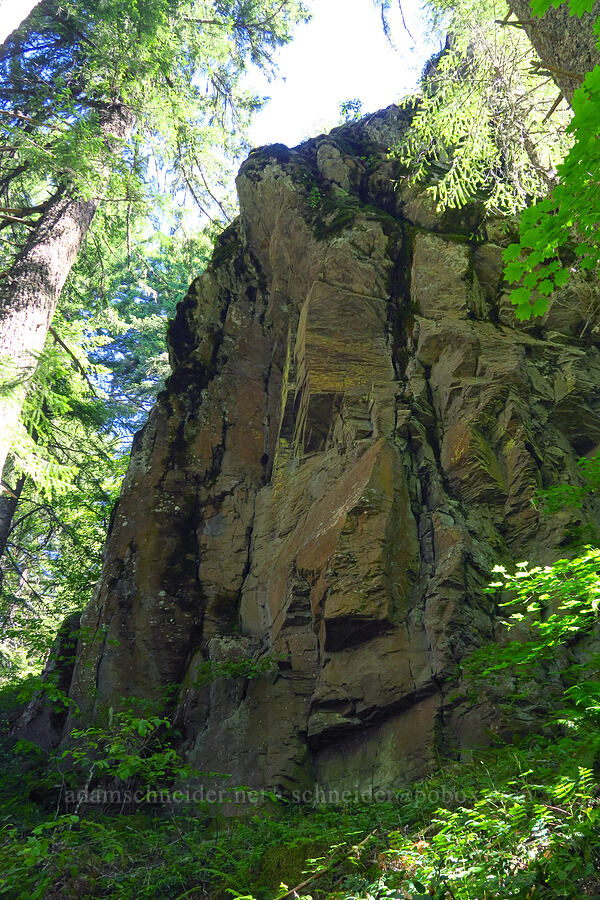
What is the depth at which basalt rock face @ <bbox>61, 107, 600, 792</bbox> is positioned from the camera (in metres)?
6.77

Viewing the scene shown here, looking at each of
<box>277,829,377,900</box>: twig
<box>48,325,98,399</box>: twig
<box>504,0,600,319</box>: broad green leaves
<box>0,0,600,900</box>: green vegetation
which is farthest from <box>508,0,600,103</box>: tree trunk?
<box>48,325,98,399</box>: twig

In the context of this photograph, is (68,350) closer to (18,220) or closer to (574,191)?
(18,220)

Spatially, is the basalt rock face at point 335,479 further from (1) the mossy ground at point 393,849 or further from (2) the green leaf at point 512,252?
(2) the green leaf at point 512,252

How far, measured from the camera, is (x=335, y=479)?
828 centimetres

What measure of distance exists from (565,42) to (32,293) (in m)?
6.50

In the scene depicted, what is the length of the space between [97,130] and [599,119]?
Answer: 7.89m

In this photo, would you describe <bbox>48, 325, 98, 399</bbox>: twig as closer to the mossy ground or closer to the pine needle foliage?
the pine needle foliage

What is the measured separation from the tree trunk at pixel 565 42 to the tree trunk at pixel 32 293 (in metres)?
6.15

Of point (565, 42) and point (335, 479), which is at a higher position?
point (565, 42)

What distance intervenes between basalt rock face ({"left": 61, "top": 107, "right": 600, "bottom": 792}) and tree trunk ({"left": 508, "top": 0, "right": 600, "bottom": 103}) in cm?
370

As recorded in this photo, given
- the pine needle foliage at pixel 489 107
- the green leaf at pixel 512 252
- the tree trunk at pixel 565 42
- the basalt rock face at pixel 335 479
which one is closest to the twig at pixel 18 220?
the basalt rock face at pixel 335 479

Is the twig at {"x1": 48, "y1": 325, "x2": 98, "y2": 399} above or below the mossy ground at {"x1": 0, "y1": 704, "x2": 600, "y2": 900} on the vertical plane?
above

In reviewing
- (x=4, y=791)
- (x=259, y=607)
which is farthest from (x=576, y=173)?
(x=4, y=791)

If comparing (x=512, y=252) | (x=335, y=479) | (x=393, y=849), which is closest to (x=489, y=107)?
(x=335, y=479)
